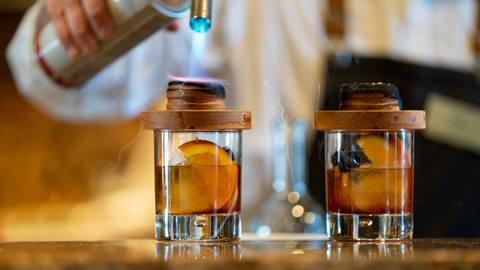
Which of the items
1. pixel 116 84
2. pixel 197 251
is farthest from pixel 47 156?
pixel 197 251

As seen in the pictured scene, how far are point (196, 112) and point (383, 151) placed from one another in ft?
0.60

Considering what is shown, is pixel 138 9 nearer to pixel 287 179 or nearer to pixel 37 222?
pixel 287 179

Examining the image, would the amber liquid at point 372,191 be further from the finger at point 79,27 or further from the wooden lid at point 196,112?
the finger at point 79,27

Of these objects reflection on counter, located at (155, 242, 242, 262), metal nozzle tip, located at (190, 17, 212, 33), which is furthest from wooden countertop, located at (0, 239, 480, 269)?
metal nozzle tip, located at (190, 17, 212, 33)

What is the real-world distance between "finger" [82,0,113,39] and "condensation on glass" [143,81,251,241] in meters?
0.18

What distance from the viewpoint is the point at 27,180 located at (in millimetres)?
2586

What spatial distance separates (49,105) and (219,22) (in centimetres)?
59

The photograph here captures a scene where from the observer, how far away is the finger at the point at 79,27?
108 centimetres

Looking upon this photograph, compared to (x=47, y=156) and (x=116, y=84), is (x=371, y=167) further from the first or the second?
(x=47, y=156)

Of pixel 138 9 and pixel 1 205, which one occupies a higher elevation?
pixel 138 9

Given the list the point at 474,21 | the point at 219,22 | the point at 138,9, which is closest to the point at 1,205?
the point at 219,22

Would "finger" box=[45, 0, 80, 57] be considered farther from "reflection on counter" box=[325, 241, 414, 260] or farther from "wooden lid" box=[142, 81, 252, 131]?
"reflection on counter" box=[325, 241, 414, 260]

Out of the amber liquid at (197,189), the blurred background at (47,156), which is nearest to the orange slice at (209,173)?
the amber liquid at (197,189)

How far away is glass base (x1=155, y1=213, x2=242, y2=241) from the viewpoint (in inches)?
34.5
